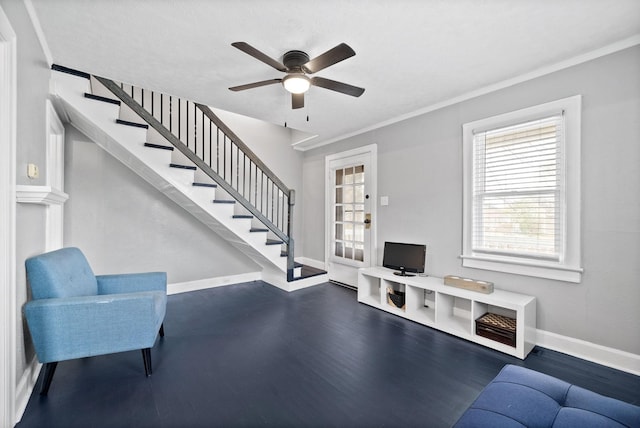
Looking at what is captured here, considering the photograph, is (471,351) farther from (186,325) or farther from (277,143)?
(277,143)

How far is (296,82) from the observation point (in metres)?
2.30

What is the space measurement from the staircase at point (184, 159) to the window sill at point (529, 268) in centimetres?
248

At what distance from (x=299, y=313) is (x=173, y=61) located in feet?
9.58

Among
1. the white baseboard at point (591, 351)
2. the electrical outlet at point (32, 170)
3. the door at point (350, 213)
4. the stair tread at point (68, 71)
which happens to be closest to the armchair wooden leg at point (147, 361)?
the electrical outlet at point (32, 170)

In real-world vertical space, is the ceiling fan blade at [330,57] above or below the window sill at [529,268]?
above

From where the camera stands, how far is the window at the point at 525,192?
242cm

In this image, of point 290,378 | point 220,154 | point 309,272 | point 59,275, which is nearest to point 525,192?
point 290,378

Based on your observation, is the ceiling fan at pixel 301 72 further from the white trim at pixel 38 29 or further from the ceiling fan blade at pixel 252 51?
the white trim at pixel 38 29

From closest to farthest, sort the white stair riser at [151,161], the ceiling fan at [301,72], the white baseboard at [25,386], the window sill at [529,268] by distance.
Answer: the white baseboard at [25,386], the ceiling fan at [301,72], the window sill at [529,268], the white stair riser at [151,161]

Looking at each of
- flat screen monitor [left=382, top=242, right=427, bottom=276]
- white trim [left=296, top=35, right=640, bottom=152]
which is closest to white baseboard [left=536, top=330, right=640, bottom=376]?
flat screen monitor [left=382, top=242, right=427, bottom=276]

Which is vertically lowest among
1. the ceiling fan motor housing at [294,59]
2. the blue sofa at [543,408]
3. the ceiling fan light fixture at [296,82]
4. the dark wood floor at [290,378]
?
the dark wood floor at [290,378]

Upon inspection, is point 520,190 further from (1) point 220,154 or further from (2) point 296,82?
(1) point 220,154

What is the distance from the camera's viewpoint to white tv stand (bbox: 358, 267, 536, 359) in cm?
243

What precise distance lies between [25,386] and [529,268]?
13.2 ft
